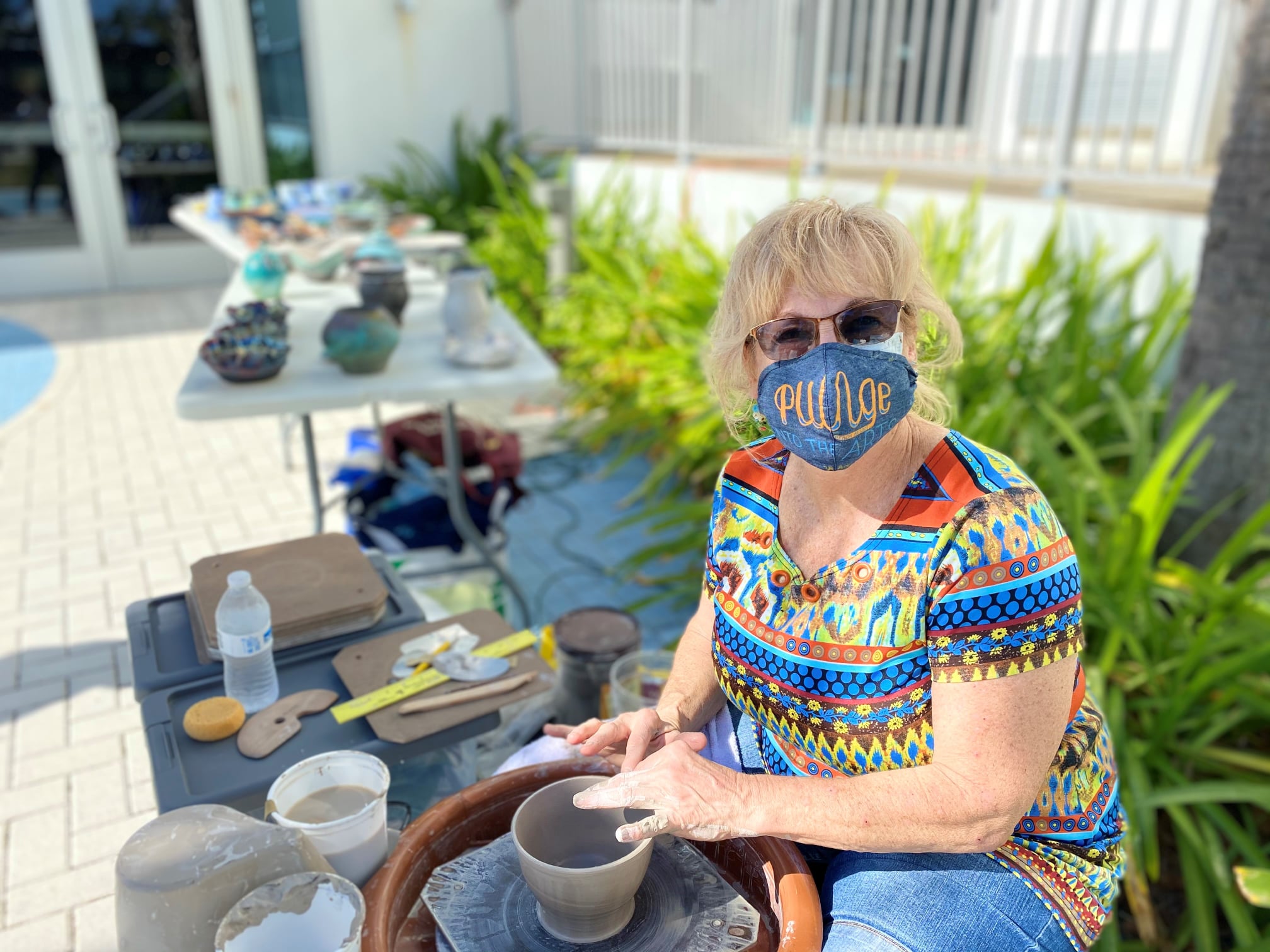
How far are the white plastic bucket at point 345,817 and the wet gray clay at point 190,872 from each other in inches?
2.8

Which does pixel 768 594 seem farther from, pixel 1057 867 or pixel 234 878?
pixel 234 878

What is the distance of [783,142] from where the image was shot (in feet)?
18.3

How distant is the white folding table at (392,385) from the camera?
2289mm

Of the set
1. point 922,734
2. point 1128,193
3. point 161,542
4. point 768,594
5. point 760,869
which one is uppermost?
point 1128,193

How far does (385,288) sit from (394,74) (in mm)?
6053

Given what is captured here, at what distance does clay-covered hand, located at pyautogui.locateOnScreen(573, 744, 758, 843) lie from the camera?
1069 mm

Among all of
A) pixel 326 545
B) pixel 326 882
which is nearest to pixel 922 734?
pixel 326 882

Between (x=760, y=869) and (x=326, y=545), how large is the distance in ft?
3.72

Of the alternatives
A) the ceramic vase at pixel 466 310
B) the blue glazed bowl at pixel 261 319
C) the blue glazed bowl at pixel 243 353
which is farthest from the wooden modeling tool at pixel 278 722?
the ceramic vase at pixel 466 310

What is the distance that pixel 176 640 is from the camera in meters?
1.69

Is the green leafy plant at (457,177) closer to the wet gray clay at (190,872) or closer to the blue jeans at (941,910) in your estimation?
the wet gray clay at (190,872)

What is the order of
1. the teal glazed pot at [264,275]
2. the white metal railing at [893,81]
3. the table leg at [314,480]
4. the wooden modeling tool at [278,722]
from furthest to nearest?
1. the white metal railing at [893,81]
2. the teal glazed pot at [264,275]
3. the table leg at [314,480]
4. the wooden modeling tool at [278,722]

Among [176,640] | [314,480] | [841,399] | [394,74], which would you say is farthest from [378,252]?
[394,74]

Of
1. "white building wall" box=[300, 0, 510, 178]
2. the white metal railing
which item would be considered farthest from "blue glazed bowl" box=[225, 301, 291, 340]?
"white building wall" box=[300, 0, 510, 178]
